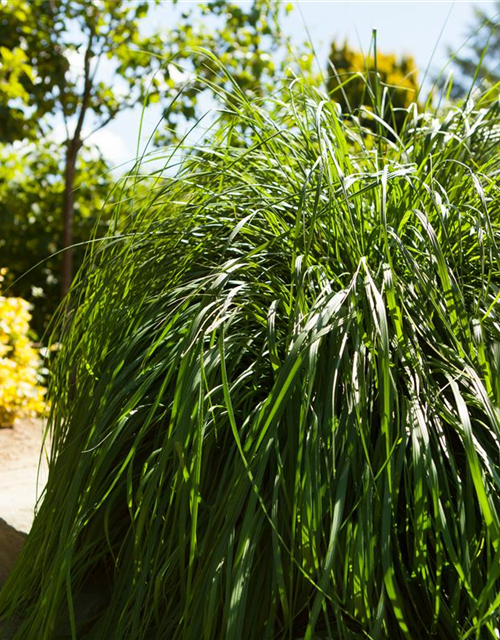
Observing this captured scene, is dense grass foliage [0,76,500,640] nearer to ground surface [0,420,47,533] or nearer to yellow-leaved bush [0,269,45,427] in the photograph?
ground surface [0,420,47,533]

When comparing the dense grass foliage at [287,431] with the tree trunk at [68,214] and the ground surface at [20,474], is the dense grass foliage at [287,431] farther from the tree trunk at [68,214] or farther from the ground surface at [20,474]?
the tree trunk at [68,214]

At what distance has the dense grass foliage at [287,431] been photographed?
1494mm

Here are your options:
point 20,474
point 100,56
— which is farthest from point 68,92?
point 20,474

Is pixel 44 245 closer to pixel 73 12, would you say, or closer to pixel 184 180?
pixel 73 12

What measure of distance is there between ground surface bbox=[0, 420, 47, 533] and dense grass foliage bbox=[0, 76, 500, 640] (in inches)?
14.5

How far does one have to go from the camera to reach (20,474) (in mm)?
3330

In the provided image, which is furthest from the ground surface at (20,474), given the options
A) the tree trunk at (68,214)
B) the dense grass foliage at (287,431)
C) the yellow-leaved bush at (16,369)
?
the tree trunk at (68,214)

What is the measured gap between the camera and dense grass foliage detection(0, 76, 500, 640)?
1494 mm

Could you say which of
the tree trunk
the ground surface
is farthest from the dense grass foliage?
the tree trunk

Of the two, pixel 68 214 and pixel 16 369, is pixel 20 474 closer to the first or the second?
pixel 16 369

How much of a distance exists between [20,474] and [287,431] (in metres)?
1.97

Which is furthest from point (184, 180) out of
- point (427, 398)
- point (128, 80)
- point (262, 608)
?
point (128, 80)

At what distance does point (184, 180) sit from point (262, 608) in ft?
3.94

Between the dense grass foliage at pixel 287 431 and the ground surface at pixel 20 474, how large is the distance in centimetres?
37
